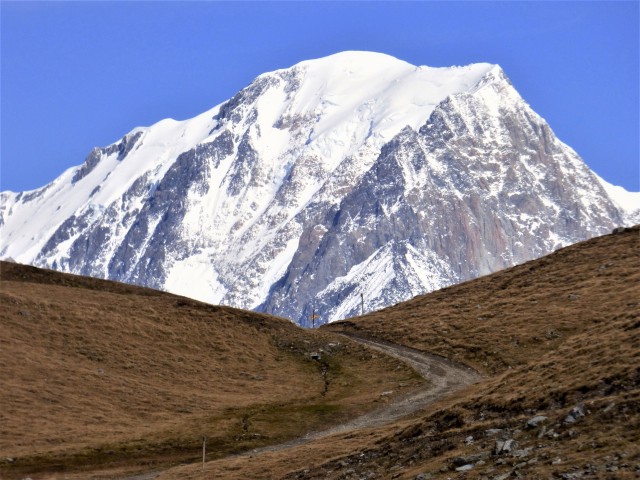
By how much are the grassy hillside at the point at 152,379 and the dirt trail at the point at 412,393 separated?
5.36 feet

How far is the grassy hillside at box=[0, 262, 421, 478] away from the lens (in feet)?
301

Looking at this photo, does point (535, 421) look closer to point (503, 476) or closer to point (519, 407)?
point (519, 407)

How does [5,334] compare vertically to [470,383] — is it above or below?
above

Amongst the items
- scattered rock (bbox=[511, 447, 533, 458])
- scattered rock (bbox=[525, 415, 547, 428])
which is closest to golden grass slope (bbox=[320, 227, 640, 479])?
scattered rock (bbox=[511, 447, 533, 458])

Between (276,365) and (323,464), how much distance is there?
51453 millimetres

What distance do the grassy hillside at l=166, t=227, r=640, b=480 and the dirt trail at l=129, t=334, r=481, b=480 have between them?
1632mm

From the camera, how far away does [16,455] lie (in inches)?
3467

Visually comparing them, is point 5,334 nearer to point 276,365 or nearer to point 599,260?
point 276,365

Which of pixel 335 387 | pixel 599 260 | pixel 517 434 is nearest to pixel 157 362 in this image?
pixel 335 387

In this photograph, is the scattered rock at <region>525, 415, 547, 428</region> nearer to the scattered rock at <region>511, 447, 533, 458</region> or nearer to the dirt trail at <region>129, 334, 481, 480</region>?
the scattered rock at <region>511, 447, 533, 458</region>

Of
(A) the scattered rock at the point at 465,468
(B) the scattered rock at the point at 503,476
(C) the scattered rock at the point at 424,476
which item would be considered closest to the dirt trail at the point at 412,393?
(C) the scattered rock at the point at 424,476

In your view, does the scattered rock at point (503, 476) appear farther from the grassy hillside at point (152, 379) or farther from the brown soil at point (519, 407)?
the grassy hillside at point (152, 379)

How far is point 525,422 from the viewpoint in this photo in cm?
6091

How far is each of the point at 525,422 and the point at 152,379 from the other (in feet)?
194
